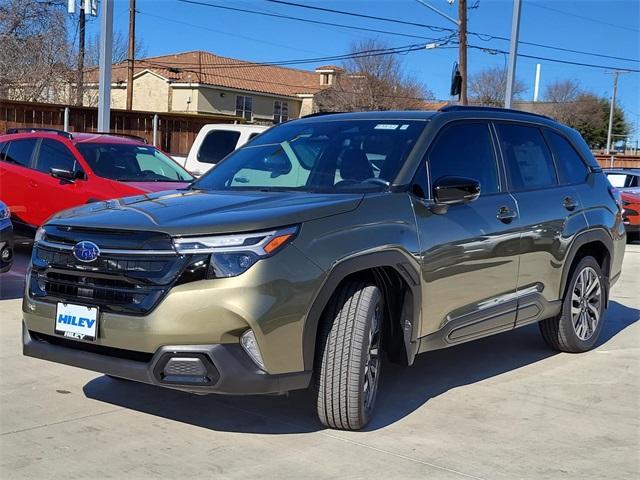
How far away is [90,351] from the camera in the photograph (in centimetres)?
402

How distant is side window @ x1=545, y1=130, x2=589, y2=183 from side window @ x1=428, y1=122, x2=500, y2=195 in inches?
38.9

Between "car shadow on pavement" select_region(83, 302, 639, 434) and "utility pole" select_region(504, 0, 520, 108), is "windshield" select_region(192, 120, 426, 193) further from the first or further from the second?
"utility pole" select_region(504, 0, 520, 108)

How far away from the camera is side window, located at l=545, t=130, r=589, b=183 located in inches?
246

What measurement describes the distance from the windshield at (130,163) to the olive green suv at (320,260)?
4580 mm

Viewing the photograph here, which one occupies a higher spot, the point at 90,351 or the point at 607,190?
the point at 607,190

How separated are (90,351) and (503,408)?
2546 mm

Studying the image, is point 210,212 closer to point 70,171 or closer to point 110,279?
point 110,279

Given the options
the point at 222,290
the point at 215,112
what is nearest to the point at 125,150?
the point at 222,290

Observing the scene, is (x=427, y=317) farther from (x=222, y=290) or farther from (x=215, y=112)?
(x=215, y=112)

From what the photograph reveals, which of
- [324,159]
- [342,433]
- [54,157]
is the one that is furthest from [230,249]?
[54,157]

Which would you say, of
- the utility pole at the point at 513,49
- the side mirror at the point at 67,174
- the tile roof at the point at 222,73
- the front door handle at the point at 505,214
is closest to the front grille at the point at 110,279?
the front door handle at the point at 505,214

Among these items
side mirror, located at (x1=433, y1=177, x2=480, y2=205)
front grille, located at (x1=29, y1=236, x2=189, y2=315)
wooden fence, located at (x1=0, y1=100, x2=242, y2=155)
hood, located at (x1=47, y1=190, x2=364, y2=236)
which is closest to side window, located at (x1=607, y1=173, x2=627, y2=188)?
wooden fence, located at (x1=0, y1=100, x2=242, y2=155)

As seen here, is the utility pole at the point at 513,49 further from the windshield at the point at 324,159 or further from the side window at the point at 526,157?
the windshield at the point at 324,159

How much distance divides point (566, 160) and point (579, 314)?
1241 millimetres
